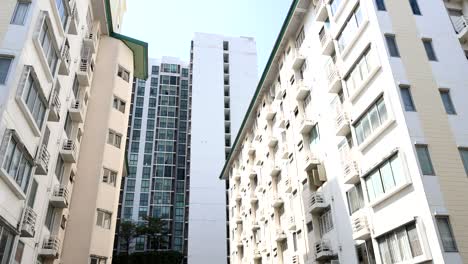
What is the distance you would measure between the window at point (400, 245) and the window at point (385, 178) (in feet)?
6.19

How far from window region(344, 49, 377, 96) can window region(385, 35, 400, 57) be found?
2.88 ft

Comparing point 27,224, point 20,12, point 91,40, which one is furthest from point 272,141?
point 20,12

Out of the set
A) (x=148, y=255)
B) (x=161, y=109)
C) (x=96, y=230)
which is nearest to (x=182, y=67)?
(x=161, y=109)

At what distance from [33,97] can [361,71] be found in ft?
55.4

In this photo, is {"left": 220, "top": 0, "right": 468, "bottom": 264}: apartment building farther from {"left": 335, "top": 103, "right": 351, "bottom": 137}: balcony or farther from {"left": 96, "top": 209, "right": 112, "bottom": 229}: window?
{"left": 96, "top": 209, "right": 112, "bottom": 229}: window

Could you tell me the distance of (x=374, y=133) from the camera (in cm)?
2089

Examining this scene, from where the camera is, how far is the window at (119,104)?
3666 centimetres

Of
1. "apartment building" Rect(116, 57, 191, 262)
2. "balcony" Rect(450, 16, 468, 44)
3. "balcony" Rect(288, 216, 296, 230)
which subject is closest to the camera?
"balcony" Rect(450, 16, 468, 44)

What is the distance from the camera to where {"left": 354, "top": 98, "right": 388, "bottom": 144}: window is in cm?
2092

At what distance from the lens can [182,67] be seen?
100 m

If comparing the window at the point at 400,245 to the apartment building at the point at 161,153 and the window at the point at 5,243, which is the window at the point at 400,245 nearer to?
the window at the point at 5,243

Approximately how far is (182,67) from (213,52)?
15.4m

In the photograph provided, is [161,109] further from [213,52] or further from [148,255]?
[148,255]

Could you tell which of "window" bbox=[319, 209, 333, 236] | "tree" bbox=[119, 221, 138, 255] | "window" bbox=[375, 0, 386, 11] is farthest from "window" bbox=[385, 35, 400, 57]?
"tree" bbox=[119, 221, 138, 255]
